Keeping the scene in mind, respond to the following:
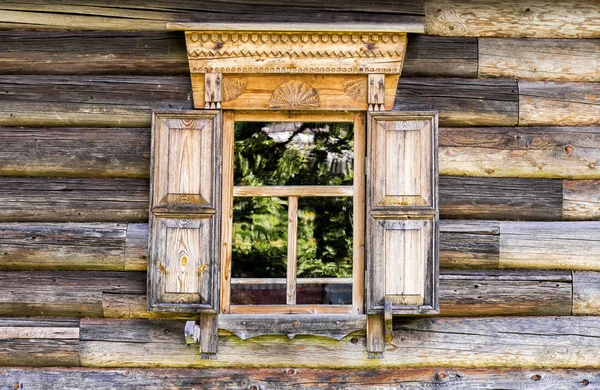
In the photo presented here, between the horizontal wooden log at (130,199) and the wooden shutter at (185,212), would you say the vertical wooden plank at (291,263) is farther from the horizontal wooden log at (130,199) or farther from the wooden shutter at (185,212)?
the horizontal wooden log at (130,199)

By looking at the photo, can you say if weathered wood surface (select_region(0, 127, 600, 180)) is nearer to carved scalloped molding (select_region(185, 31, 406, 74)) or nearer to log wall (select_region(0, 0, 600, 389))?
log wall (select_region(0, 0, 600, 389))

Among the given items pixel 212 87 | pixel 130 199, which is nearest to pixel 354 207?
pixel 212 87

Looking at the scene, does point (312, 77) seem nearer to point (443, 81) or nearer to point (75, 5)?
point (443, 81)

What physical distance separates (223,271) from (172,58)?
1.35m

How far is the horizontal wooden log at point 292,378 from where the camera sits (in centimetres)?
387

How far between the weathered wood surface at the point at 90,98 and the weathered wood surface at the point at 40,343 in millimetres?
1280

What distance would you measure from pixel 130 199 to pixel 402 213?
1.65m

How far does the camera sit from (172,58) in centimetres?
396

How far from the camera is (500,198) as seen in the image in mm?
3973

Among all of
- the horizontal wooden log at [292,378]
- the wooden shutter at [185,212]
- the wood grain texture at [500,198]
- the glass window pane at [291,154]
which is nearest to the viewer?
the wooden shutter at [185,212]

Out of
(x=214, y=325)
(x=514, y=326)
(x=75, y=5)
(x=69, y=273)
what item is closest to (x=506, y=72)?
(x=514, y=326)

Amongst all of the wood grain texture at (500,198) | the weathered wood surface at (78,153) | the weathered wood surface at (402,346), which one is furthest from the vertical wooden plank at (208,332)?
the wood grain texture at (500,198)

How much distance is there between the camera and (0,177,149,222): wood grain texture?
393cm

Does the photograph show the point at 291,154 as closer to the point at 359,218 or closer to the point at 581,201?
the point at 359,218
